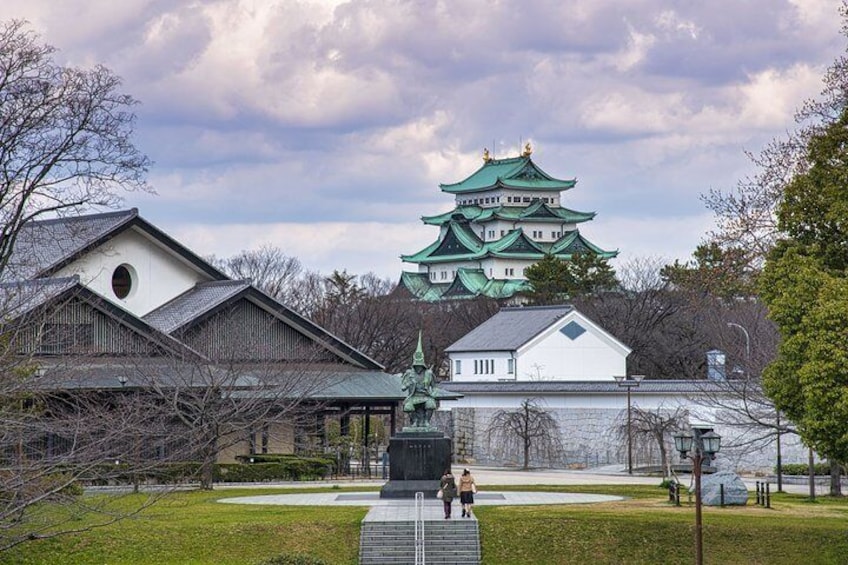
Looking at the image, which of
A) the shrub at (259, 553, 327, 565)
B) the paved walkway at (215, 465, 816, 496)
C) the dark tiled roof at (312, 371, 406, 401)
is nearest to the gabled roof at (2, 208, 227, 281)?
the dark tiled roof at (312, 371, 406, 401)

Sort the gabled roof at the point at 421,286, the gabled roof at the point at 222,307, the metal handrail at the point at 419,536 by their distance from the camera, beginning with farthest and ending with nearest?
the gabled roof at the point at 421,286 → the gabled roof at the point at 222,307 → the metal handrail at the point at 419,536

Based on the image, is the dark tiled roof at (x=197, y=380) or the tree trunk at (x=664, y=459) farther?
the tree trunk at (x=664, y=459)

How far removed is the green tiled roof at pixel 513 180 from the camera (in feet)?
406

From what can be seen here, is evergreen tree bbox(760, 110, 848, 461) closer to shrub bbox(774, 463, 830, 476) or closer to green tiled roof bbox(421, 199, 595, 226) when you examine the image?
shrub bbox(774, 463, 830, 476)

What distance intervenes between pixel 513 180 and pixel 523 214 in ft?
13.0

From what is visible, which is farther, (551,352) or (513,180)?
(513,180)

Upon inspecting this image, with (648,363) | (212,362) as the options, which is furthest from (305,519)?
(648,363)

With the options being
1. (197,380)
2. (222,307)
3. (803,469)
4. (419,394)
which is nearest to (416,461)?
(419,394)

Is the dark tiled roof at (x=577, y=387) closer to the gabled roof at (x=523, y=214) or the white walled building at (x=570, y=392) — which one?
the white walled building at (x=570, y=392)

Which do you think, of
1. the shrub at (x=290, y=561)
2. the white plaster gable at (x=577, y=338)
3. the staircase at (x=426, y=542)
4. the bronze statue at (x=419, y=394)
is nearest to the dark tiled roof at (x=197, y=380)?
the bronze statue at (x=419, y=394)

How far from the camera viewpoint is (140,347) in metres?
46.6

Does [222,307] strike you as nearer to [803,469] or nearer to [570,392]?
[570,392]

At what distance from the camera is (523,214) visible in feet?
399

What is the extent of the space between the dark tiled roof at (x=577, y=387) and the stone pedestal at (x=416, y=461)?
57.1 feet
